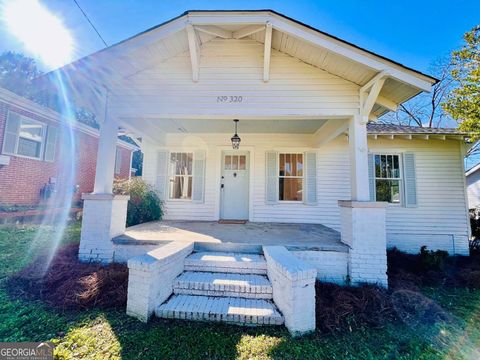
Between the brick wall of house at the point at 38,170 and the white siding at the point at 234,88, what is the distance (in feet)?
20.6

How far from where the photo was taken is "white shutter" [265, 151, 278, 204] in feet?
21.3

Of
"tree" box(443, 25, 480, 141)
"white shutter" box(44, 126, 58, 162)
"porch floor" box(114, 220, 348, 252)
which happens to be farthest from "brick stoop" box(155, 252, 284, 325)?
"white shutter" box(44, 126, 58, 162)

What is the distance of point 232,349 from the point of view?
2025 millimetres

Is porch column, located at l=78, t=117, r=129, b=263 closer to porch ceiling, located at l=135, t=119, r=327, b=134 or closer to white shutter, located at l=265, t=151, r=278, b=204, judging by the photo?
porch ceiling, located at l=135, t=119, r=327, b=134

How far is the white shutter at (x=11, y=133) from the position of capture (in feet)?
23.1

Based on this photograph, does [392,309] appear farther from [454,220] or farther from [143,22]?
[143,22]

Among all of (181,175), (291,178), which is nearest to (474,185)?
(291,178)

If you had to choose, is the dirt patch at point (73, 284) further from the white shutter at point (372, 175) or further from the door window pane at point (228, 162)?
the white shutter at point (372, 175)

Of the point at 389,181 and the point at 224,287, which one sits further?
the point at 389,181

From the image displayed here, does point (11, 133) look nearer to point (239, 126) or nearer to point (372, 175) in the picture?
point (239, 126)

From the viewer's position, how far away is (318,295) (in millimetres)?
3023

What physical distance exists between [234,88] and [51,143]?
344 inches

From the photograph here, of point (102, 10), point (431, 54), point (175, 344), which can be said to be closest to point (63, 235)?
point (175, 344)

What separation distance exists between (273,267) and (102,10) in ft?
25.4
